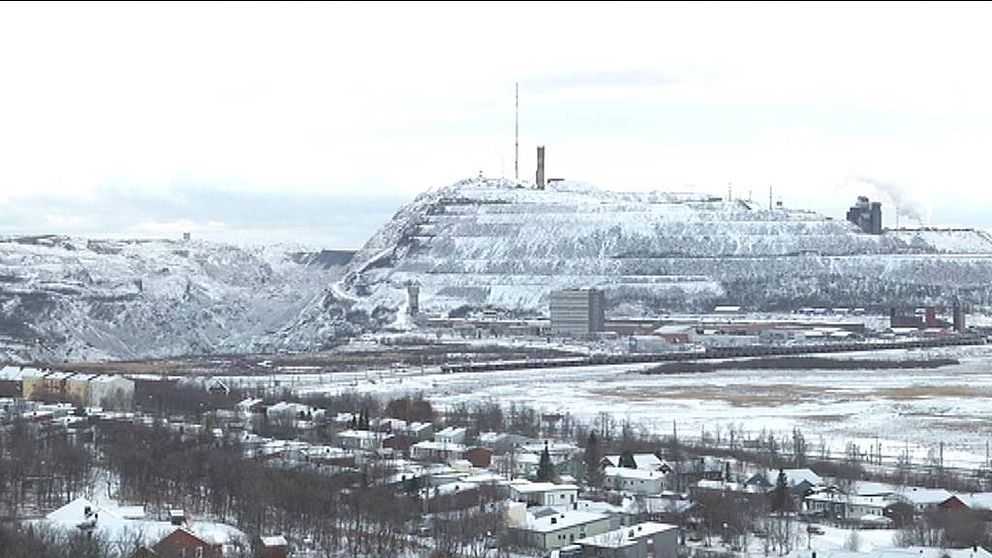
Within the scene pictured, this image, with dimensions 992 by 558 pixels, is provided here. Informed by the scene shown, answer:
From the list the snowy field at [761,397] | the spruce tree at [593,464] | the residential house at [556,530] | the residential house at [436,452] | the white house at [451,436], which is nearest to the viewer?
the residential house at [556,530]

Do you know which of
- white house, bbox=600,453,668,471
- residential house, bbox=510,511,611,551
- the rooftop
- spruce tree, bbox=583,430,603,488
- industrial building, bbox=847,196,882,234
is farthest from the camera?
industrial building, bbox=847,196,882,234

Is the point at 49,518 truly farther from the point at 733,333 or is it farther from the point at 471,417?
the point at 733,333

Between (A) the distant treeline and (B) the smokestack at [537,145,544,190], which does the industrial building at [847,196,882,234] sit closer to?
(B) the smokestack at [537,145,544,190]

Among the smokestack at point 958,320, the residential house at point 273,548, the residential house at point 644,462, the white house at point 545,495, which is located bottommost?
the residential house at point 273,548

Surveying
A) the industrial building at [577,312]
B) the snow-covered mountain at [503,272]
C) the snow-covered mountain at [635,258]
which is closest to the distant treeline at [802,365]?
the industrial building at [577,312]

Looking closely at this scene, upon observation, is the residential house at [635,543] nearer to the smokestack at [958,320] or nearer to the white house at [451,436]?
the white house at [451,436]

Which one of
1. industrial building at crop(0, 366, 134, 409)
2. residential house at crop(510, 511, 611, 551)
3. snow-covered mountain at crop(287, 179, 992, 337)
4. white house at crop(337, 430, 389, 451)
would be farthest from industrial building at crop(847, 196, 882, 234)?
residential house at crop(510, 511, 611, 551)

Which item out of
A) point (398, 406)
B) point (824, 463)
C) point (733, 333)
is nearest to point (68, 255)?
point (733, 333)

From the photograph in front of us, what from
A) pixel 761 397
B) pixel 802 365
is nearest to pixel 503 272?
pixel 802 365
